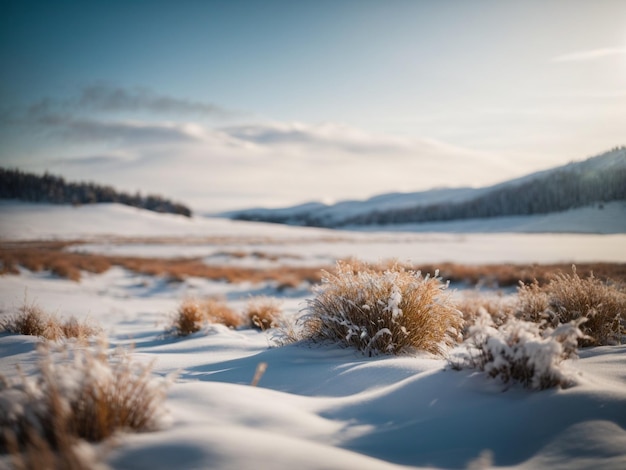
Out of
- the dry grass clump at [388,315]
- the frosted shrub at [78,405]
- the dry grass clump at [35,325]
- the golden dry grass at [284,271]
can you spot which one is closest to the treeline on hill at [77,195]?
the golden dry grass at [284,271]

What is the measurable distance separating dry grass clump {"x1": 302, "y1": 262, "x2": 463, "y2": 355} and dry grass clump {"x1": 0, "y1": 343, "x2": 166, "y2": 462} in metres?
2.38

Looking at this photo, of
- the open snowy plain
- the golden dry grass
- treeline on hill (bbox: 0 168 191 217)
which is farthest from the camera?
treeline on hill (bbox: 0 168 191 217)

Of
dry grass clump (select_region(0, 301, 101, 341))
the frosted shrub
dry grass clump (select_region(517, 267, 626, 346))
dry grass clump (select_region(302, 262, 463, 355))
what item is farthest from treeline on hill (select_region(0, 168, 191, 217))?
dry grass clump (select_region(517, 267, 626, 346))

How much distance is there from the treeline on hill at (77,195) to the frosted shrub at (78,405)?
102ft

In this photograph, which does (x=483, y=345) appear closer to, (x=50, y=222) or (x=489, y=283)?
(x=489, y=283)

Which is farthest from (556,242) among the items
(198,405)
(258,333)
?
(198,405)

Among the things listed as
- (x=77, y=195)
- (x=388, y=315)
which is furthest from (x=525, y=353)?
(x=77, y=195)

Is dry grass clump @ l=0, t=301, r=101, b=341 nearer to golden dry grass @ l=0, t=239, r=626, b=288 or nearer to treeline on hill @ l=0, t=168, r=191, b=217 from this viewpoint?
golden dry grass @ l=0, t=239, r=626, b=288

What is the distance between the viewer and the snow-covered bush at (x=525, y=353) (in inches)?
104

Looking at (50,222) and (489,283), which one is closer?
(489,283)

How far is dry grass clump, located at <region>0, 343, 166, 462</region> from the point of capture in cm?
188

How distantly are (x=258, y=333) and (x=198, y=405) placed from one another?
449 cm

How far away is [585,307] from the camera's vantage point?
480cm

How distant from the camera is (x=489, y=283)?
13562mm
